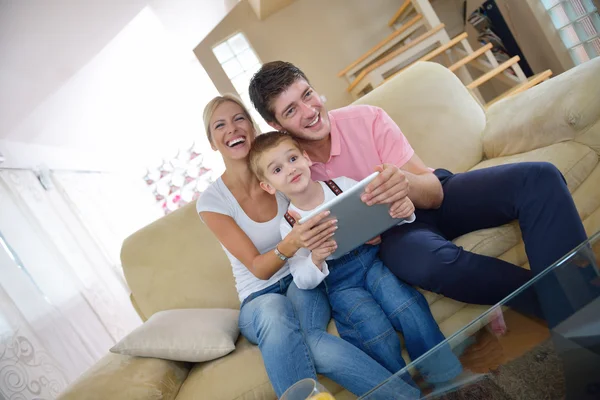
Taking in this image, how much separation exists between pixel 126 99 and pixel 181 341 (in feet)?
9.84

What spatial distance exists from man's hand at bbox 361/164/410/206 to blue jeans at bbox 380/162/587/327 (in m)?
0.15

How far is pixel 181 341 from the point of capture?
1440 mm

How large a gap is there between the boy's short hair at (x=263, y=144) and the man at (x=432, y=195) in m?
0.08

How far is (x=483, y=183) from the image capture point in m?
1.25

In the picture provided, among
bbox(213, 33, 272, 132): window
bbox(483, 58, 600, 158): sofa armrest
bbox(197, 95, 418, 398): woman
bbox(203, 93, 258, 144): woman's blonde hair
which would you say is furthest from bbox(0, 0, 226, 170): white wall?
bbox(483, 58, 600, 158): sofa armrest

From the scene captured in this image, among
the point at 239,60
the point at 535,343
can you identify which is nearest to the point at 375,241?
the point at 535,343

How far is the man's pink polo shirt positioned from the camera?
1.48m

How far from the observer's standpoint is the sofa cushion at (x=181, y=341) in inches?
56.2

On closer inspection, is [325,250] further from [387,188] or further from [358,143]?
[358,143]

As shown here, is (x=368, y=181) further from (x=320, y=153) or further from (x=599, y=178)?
(x=599, y=178)

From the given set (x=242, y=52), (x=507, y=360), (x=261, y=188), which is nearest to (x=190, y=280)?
(x=261, y=188)

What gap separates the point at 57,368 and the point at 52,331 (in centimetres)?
28

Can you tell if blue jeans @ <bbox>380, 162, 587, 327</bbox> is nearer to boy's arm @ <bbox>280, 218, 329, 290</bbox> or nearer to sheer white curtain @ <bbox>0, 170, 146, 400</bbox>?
boy's arm @ <bbox>280, 218, 329, 290</bbox>

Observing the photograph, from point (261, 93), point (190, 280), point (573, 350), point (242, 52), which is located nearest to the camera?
point (573, 350)
